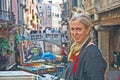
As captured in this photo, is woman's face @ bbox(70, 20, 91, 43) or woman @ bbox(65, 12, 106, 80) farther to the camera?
woman's face @ bbox(70, 20, 91, 43)

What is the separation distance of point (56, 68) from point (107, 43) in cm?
475

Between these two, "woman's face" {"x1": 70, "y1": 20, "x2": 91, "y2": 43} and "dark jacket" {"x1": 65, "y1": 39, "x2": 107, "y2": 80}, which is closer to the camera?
"dark jacket" {"x1": 65, "y1": 39, "x2": 107, "y2": 80}

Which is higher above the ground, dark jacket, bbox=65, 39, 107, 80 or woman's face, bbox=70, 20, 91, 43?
woman's face, bbox=70, 20, 91, 43

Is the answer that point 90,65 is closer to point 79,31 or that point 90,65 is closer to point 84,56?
point 84,56

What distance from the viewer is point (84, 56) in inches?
89.7

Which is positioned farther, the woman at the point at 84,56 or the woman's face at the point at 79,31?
the woman's face at the point at 79,31

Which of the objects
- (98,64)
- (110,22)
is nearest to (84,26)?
(98,64)

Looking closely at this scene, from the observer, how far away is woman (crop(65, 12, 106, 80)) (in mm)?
2205

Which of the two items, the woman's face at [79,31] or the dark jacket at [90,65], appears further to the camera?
the woman's face at [79,31]

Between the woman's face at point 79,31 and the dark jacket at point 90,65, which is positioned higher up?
the woman's face at point 79,31

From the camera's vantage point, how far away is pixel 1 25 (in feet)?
65.7

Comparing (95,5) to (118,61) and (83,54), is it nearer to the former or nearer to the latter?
(118,61)

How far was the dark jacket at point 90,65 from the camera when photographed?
2.20 meters

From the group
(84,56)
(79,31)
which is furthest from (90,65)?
(79,31)
